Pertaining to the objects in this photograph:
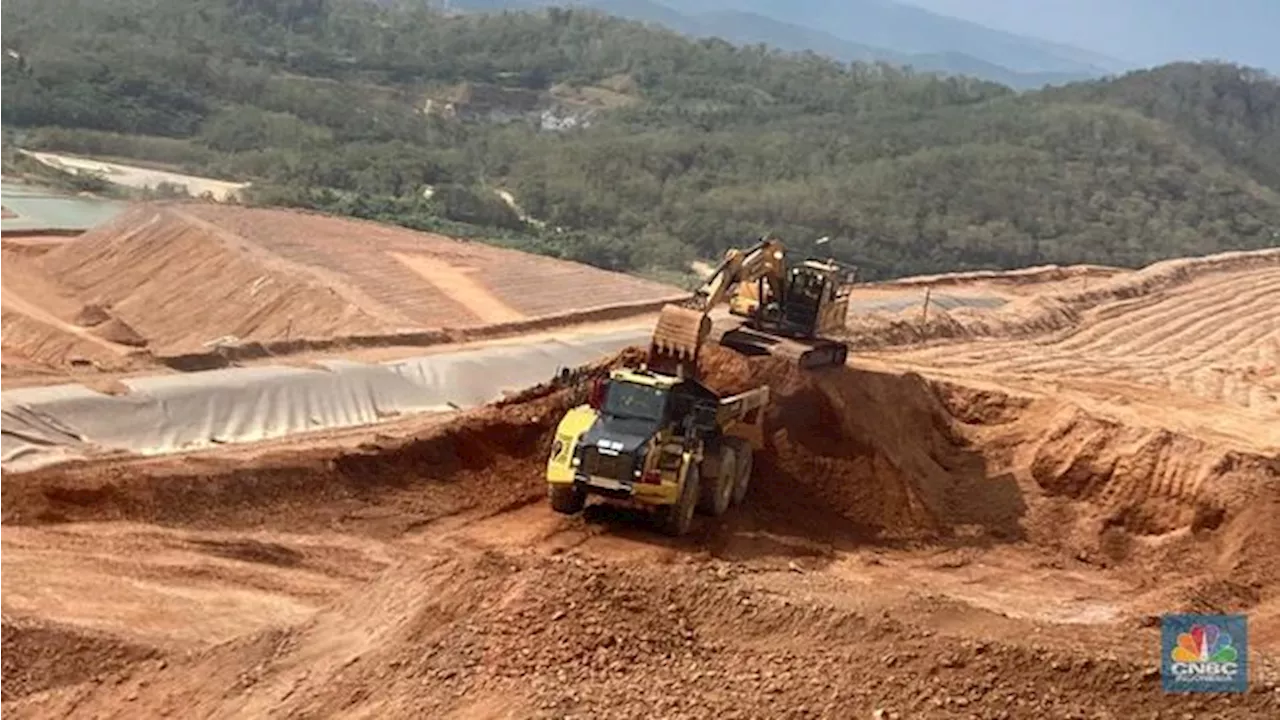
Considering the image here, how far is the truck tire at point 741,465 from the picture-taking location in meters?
17.5

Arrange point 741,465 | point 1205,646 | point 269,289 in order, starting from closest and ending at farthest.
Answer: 1. point 1205,646
2. point 741,465
3. point 269,289

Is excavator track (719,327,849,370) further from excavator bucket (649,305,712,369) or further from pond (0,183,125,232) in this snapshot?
pond (0,183,125,232)

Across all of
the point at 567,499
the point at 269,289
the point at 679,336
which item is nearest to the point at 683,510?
the point at 567,499

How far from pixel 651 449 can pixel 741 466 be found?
2.21 metres

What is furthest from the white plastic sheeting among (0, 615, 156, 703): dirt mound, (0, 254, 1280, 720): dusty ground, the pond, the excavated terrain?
the pond

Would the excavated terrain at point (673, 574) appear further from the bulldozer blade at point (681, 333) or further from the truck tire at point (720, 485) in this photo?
the bulldozer blade at point (681, 333)

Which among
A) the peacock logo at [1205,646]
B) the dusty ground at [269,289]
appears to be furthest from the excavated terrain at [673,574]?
the dusty ground at [269,289]

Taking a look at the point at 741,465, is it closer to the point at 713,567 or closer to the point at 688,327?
the point at 688,327

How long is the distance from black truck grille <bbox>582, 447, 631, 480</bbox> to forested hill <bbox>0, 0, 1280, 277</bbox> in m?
35.3

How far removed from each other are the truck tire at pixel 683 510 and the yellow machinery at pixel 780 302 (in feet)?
9.47

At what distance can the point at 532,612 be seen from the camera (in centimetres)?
1133

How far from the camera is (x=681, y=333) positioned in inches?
685

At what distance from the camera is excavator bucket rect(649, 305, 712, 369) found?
1734 cm

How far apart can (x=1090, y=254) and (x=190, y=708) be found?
5003 centimetres
